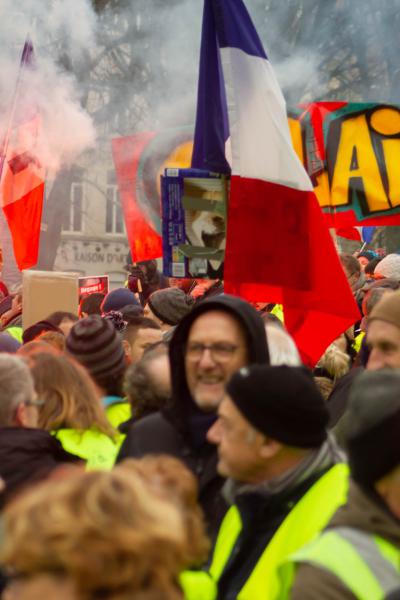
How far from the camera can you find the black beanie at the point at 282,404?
8.04 feet

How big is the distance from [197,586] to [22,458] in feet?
3.06

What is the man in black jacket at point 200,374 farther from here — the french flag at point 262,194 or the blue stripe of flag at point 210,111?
the blue stripe of flag at point 210,111

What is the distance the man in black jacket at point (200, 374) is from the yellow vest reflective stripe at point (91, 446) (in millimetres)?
465

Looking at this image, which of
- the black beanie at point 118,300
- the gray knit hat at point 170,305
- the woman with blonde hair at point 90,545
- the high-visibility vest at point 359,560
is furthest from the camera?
the black beanie at point 118,300

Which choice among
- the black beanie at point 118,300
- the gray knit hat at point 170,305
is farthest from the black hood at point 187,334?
the black beanie at point 118,300

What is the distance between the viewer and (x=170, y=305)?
20.5ft

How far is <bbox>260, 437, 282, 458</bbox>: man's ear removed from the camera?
247 centimetres

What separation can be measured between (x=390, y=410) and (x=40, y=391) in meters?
1.65

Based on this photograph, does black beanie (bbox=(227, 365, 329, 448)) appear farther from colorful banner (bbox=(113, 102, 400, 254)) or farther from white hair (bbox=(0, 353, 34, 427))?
colorful banner (bbox=(113, 102, 400, 254))

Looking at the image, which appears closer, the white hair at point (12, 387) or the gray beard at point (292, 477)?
the gray beard at point (292, 477)

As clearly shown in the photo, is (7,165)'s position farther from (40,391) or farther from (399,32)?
(399,32)

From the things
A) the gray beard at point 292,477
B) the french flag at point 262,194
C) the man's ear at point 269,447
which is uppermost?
the french flag at point 262,194

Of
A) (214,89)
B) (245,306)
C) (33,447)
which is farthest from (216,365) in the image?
(214,89)

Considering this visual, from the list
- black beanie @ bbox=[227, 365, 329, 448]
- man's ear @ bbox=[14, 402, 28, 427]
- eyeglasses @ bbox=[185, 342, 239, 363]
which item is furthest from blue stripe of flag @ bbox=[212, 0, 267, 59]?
black beanie @ bbox=[227, 365, 329, 448]
